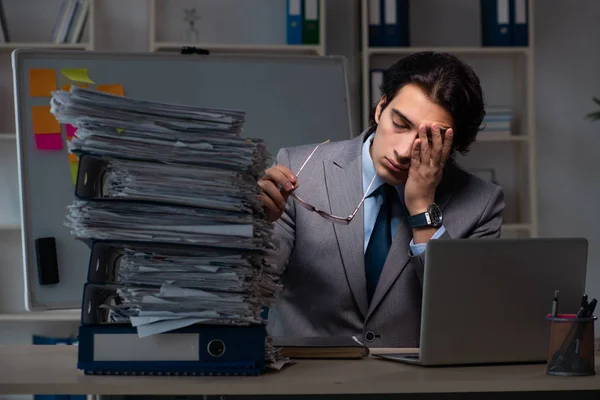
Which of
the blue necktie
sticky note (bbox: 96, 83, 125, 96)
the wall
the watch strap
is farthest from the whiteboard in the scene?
the wall

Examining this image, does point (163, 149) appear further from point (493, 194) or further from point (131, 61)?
point (131, 61)

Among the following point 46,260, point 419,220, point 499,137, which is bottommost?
point 46,260

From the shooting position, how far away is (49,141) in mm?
2330

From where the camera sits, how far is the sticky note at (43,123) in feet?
7.57

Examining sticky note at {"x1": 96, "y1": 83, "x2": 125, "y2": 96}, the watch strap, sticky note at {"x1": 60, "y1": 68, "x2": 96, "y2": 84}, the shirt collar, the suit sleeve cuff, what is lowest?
the suit sleeve cuff

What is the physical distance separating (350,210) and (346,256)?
4.4 inches

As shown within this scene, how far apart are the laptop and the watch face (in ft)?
1.77

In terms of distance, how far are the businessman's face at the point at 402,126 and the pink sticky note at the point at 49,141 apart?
3.15ft

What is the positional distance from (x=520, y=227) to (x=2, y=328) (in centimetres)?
231

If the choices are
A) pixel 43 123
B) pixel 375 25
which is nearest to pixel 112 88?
pixel 43 123

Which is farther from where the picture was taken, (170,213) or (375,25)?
(375,25)

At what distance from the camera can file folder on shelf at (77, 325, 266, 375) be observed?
3.59 ft

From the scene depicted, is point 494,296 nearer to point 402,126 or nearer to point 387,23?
point 402,126

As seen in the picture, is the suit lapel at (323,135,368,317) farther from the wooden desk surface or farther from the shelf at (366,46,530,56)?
the shelf at (366,46,530,56)
